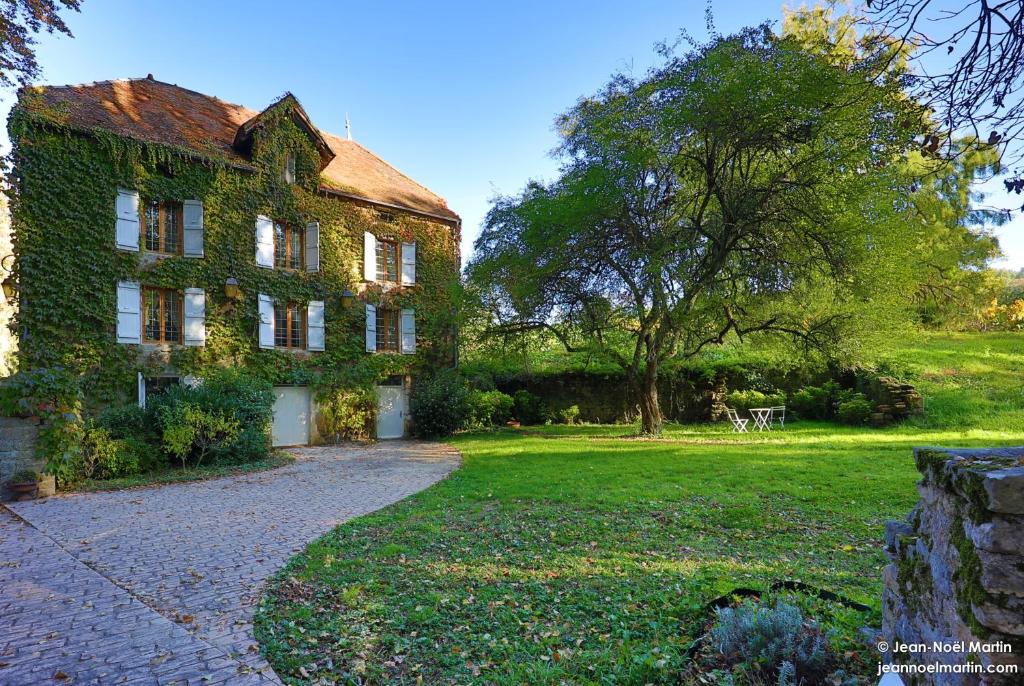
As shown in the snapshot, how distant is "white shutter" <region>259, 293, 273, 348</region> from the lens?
16.2 metres

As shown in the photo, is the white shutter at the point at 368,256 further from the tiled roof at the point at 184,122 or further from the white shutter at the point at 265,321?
the white shutter at the point at 265,321

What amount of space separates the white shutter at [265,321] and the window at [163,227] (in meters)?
2.46

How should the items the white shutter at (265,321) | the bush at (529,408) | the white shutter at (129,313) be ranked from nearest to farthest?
1. the white shutter at (129,313)
2. the white shutter at (265,321)
3. the bush at (529,408)

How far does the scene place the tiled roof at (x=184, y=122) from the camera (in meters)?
13.8

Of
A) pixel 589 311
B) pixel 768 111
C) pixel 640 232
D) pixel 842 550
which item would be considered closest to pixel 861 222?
pixel 768 111

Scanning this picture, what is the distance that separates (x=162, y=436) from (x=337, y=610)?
971 cm

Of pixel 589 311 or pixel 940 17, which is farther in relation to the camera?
pixel 589 311

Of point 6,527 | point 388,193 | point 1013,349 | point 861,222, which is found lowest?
point 6,527

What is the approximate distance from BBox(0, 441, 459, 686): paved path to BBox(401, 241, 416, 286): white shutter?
10.1 meters

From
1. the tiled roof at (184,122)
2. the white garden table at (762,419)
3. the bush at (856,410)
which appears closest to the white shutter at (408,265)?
the tiled roof at (184,122)

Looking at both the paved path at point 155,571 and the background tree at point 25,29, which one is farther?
the background tree at point 25,29

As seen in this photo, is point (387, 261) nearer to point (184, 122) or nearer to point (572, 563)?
point (184, 122)

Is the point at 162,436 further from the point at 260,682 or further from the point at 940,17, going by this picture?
the point at 940,17

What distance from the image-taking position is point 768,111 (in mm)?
11094
